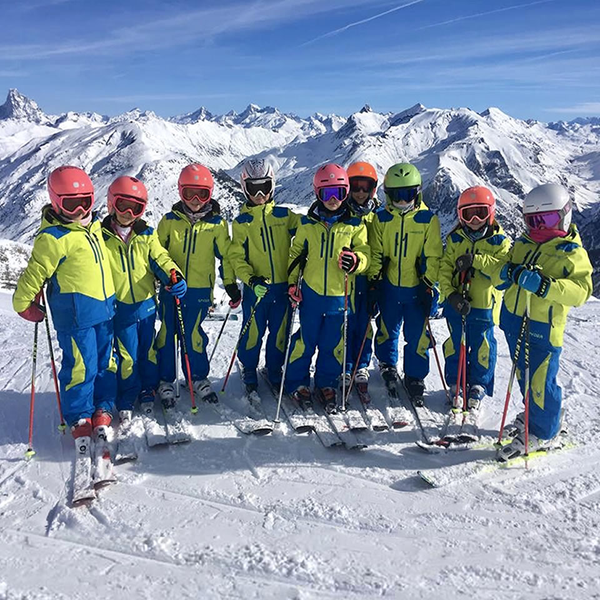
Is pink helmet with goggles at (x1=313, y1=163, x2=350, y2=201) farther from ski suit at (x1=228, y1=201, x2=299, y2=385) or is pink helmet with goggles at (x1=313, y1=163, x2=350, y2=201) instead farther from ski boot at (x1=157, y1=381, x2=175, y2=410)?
ski boot at (x1=157, y1=381, x2=175, y2=410)

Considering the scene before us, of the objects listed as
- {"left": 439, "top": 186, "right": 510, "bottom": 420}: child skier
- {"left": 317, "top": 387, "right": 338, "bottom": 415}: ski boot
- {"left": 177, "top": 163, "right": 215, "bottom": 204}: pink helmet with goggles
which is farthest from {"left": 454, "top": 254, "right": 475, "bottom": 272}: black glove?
{"left": 177, "top": 163, "right": 215, "bottom": 204}: pink helmet with goggles

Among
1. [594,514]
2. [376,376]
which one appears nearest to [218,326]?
[376,376]

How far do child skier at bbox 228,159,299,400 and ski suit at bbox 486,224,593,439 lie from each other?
2351 millimetres

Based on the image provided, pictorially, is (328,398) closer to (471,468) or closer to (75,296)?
(471,468)

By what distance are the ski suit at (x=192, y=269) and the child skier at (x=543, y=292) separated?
306cm

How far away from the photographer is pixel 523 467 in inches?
Answer: 179

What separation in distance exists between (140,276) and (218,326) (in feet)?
14.0

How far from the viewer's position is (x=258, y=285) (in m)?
5.43

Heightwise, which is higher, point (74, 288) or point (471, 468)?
point (74, 288)

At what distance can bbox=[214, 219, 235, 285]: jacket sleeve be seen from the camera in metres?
5.54

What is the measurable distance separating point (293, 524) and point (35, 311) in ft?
10.1

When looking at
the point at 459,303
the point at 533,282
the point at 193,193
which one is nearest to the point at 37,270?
the point at 193,193

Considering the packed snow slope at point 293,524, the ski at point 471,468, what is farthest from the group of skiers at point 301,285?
the packed snow slope at point 293,524

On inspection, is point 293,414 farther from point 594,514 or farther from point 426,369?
point 594,514
